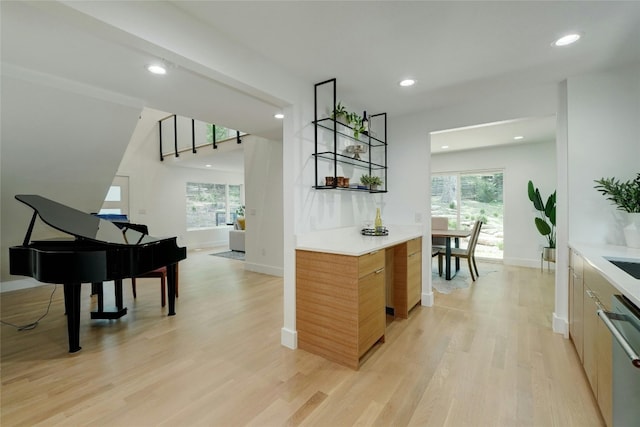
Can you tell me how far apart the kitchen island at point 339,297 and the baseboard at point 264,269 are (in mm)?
2495

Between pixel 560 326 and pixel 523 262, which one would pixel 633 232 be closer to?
pixel 560 326

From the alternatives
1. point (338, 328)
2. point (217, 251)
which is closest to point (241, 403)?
point (338, 328)

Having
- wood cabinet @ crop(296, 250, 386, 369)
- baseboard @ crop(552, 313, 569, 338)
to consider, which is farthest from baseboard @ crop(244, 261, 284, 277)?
baseboard @ crop(552, 313, 569, 338)

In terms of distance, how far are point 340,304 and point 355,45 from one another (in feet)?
6.44

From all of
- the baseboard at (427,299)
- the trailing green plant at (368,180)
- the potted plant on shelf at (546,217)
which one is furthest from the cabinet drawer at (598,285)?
the potted plant on shelf at (546,217)

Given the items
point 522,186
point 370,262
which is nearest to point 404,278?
point 370,262

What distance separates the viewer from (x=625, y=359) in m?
1.20

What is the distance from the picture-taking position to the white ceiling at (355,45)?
5.48ft

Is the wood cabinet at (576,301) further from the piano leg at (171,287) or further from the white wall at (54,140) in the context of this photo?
the white wall at (54,140)

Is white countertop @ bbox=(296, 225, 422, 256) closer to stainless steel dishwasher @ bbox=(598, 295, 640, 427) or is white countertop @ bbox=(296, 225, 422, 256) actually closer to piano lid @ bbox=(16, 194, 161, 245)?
stainless steel dishwasher @ bbox=(598, 295, 640, 427)

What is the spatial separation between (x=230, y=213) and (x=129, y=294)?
213 inches

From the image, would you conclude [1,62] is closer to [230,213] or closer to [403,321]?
[403,321]

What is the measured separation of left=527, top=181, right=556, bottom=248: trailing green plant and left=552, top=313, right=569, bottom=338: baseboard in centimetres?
294

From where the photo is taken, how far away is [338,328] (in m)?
2.23
